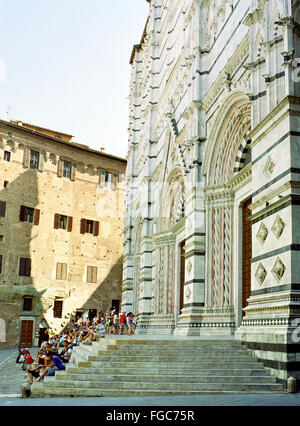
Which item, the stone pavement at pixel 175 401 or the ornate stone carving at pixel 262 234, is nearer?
the stone pavement at pixel 175 401

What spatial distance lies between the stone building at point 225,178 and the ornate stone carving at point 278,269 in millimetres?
19

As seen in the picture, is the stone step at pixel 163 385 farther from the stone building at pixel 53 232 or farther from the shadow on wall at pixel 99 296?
the shadow on wall at pixel 99 296

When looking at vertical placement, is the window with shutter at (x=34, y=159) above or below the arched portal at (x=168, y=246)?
above

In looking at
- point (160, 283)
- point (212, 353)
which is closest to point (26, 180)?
point (160, 283)

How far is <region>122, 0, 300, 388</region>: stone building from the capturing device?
9.73 m

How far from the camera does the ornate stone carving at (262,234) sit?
1038cm

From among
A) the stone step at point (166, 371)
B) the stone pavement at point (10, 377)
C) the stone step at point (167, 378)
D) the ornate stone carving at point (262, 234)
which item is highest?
the ornate stone carving at point (262, 234)

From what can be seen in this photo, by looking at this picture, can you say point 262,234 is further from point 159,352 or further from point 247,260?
point 247,260

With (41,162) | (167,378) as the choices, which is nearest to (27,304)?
(41,162)

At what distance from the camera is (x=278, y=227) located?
9.84 metres

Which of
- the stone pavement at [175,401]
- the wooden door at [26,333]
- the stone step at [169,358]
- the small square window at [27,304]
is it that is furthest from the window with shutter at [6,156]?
the stone pavement at [175,401]
